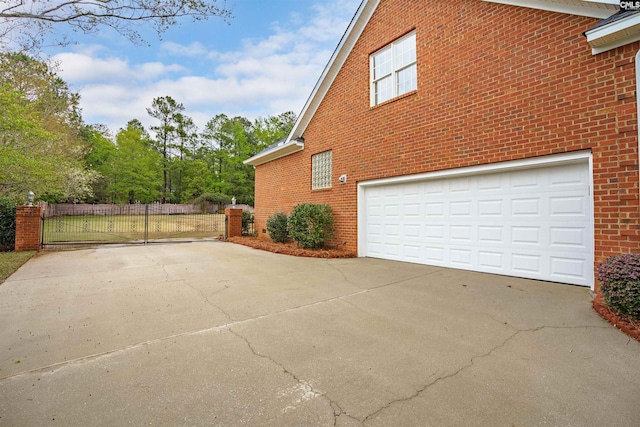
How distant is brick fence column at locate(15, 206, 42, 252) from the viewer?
9125 mm

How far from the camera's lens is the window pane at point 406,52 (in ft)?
23.9

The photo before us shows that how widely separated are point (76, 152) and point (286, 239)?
51.9 ft

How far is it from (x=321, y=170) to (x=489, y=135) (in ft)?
17.6

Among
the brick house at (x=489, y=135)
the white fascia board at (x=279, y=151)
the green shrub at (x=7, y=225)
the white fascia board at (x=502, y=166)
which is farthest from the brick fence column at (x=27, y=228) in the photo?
the white fascia board at (x=502, y=166)

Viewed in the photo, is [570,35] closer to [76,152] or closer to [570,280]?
[570,280]

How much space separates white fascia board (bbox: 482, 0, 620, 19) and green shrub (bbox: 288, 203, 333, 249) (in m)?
6.44

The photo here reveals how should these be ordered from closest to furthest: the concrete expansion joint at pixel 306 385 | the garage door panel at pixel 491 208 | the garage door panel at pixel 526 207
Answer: the concrete expansion joint at pixel 306 385, the garage door panel at pixel 526 207, the garage door panel at pixel 491 208

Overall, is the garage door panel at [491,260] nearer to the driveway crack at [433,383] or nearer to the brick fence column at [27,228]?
the driveway crack at [433,383]

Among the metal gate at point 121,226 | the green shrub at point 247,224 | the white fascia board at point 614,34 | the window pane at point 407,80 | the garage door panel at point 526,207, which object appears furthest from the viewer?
the green shrub at point 247,224

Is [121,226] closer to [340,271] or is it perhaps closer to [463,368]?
[340,271]

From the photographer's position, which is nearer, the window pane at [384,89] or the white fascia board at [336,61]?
the window pane at [384,89]

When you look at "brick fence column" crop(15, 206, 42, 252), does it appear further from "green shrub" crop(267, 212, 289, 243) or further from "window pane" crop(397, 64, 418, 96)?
"window pane" crop(397, 64, 418, 96)

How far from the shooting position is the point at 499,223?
575cm

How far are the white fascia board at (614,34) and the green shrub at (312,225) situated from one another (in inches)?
261
